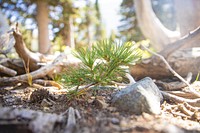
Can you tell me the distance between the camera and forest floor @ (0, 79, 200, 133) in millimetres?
962

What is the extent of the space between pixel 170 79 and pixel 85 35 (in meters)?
11.6

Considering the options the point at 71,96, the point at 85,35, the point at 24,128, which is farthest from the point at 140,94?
the point at 85,35

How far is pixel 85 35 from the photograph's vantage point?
1407cm

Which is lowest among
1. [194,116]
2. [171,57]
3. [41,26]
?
[194,116]

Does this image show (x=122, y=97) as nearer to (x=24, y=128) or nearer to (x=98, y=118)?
(x=98, y=118)

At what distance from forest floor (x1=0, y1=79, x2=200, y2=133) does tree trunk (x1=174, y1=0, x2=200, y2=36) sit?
350 cm

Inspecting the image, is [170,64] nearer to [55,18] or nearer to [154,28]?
[154,28]

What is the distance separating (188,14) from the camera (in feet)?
15.3

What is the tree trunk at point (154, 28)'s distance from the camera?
5.15m

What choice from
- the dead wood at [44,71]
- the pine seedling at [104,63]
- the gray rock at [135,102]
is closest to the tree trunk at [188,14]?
the dead wood at [44,71]

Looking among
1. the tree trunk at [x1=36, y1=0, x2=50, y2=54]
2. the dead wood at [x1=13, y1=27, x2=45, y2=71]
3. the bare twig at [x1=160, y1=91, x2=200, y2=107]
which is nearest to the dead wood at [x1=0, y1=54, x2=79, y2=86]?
the dead wood at [x1=13, y1=27, x2=45, y2=71]

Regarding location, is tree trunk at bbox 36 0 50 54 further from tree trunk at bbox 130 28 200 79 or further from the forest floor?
the forest floor

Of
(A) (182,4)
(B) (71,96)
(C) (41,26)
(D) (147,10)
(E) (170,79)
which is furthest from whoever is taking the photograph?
(C) (41,26)

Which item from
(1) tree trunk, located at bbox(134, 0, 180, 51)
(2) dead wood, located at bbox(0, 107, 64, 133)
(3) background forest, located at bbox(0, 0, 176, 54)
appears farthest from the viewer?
(3) background forest, located at bbox(0, 0, 176, 54)
